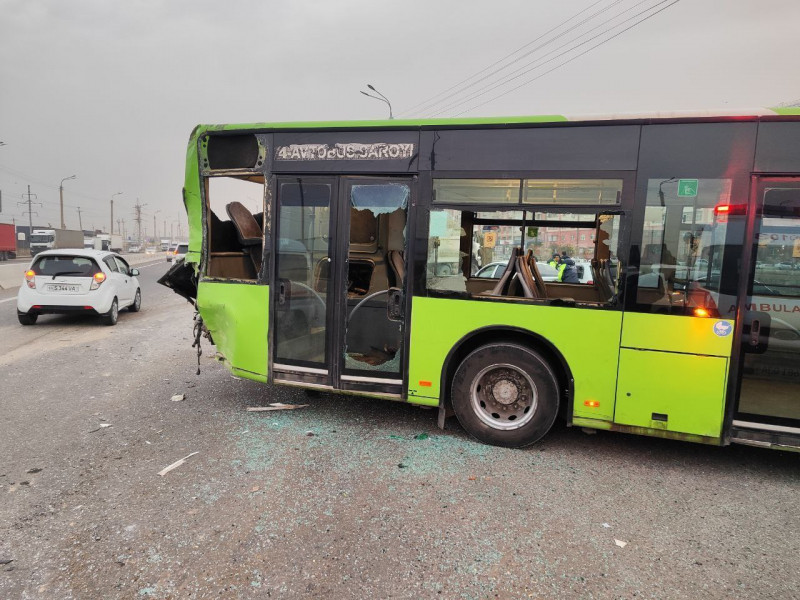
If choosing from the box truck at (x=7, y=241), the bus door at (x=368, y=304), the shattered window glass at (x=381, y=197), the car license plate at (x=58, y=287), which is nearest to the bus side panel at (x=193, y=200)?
the bus door at (x=368, y=304)

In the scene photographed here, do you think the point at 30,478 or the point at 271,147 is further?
the point at 271,147

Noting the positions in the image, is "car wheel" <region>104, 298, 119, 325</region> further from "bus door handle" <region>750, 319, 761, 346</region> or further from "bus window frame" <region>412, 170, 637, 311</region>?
"bus door handle" <region>750, 319, 761, 346</region>

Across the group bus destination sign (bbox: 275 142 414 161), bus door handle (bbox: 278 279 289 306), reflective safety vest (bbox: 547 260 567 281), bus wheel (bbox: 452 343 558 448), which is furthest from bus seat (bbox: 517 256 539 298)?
bus door handle (bbox: 278 279 289 306)

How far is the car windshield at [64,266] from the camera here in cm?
1009

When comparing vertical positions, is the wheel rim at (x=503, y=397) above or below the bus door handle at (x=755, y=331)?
below

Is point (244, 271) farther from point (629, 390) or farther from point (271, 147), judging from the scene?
point (629, 390)

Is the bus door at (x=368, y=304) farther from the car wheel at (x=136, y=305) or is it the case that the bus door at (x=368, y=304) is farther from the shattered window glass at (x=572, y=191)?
the car wheel at (x=136, y=305)

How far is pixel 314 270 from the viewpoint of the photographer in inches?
202

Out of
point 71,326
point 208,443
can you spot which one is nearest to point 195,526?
point 208,443

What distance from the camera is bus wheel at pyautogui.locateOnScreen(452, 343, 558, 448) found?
4422mm

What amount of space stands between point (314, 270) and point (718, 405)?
3.82 metres

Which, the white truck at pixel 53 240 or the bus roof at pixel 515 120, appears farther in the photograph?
the white truck at pixel 53 240

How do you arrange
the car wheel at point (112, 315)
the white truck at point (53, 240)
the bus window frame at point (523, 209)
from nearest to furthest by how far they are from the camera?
the bus window frame at point (523, 209) < the car wheel at point (112, 315) < the white truck at point (53, 240)

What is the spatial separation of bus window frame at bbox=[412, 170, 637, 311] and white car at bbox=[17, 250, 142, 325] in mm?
8499
